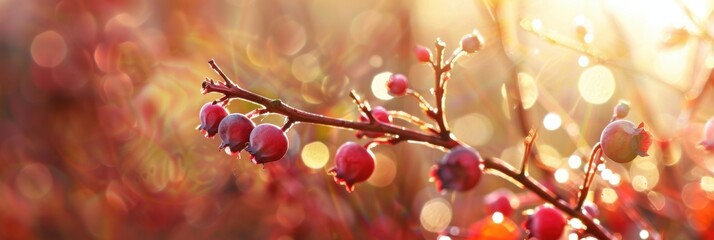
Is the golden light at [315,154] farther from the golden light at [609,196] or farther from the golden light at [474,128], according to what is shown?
the golden light at [474,128]

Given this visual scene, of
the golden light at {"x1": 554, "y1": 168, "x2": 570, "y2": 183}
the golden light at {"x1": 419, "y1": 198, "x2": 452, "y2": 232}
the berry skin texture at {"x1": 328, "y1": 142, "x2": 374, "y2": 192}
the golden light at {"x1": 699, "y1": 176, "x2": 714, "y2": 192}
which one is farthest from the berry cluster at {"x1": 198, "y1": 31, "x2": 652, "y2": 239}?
the golden light at {"x1": 419, "y1": 198, "x2": 452, "y2": 232}

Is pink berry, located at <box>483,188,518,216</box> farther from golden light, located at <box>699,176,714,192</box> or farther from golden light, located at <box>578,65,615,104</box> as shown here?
golden light, located at <box>578,65,615,104</box>

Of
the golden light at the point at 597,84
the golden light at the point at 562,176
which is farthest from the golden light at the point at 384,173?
the golden light at the point at 562,176

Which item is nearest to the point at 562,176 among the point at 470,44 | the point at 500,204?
the point at 500,204

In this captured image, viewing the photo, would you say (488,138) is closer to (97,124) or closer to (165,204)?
(165,204)

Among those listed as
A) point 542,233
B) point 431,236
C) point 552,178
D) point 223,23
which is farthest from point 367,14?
point 542,233
